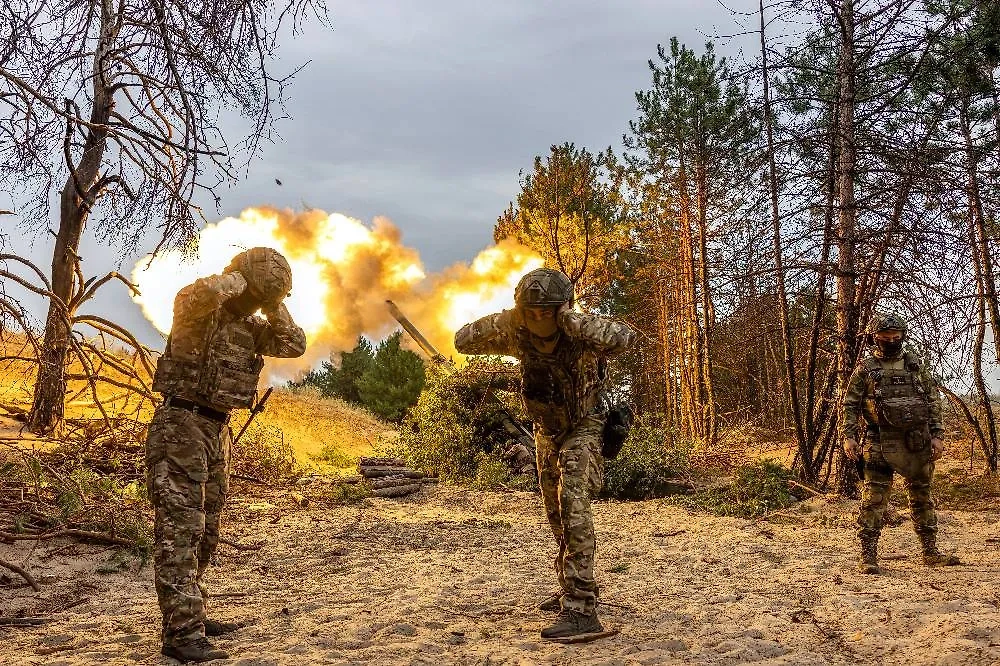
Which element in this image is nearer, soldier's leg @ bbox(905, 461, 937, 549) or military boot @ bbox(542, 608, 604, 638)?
military boot @ bbox(542, 608, 604, 638)

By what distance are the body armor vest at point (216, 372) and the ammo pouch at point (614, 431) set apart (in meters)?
2.50

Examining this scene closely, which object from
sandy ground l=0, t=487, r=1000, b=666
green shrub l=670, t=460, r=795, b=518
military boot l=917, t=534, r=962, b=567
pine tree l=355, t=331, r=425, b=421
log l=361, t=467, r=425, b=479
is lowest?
sandy ground l=0, t=487, r=1000, b=666

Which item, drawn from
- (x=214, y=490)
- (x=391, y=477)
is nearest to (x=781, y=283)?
(x=391, y=477)

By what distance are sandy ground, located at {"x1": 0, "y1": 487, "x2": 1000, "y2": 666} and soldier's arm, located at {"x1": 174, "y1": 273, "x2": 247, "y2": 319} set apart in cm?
210

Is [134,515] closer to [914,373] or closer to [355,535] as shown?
[355,535]

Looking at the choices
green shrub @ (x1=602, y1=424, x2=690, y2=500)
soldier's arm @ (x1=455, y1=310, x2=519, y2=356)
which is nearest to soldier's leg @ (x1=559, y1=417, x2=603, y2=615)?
soldier's arm @ (x1=455, y1=310, x2=519, y2=356)

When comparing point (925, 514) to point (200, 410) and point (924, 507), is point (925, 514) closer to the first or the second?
point (924, 507)

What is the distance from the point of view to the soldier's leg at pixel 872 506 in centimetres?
675

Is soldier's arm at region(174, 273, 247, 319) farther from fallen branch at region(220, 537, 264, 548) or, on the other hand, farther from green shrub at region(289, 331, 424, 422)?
green shrub at region(289, 331, 424, 422)

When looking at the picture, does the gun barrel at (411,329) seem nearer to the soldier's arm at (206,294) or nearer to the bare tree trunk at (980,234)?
the bare tree trunk at (980,234)

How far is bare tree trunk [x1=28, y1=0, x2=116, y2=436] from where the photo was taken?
203 inches

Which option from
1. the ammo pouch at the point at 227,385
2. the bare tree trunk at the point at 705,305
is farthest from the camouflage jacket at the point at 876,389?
the bare tree trunk at the point at 705,305

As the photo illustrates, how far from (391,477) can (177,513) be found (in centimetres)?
832

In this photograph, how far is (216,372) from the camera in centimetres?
477
